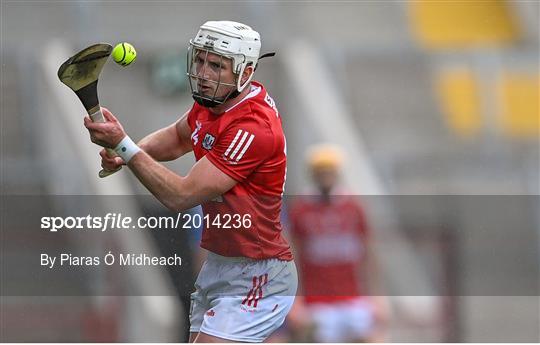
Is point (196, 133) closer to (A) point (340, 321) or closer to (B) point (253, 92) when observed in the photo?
(B) point (253, 92)

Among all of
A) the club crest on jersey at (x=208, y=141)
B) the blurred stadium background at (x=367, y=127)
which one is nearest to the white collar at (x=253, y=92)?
the club crest on jersey at (x=208, y=141)

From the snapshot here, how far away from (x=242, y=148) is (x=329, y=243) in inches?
103

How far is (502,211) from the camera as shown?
8289 millimetres

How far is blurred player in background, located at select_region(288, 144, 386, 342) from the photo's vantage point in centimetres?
650

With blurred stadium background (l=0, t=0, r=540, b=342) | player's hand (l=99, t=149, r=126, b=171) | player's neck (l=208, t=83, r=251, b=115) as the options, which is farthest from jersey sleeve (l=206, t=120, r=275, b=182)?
blurred stadium background (l=0, t=0, r=540, b=342)

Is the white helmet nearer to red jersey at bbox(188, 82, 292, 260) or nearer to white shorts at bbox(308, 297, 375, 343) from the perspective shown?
red jersey at bbox(188, 82, 292, 260)

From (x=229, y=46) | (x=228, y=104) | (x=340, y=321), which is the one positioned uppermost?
(x=229, y=46)

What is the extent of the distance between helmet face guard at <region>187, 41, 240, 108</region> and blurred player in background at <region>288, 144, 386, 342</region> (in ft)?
6.97

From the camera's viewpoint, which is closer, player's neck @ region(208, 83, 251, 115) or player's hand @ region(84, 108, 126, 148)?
player's hand @ region(84, 108, 126, 148)

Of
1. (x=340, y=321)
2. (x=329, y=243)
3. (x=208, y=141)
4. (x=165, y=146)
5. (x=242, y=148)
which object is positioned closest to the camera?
(x=242, y=148)

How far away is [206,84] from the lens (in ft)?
14.0

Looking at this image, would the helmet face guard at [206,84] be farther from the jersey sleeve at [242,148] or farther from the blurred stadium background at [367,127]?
the blurred stadium background at [367,127]

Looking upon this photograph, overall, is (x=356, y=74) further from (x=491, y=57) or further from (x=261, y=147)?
(x=261, y=147)

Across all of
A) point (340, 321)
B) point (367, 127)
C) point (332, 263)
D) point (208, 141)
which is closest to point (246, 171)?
point (208, 141)
